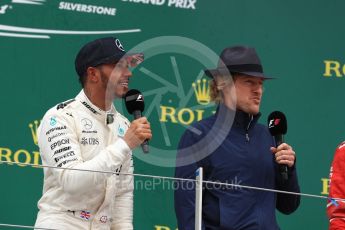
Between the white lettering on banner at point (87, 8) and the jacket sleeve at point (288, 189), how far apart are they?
123 cm

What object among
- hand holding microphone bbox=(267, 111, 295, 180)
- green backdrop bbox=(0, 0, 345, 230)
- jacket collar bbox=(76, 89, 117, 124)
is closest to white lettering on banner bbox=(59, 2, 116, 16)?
green backdrop bbox=(0, 0, 345, 230)

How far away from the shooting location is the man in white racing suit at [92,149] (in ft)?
8.45

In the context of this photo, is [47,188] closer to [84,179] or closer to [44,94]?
[84,179]

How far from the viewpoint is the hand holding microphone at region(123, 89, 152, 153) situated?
8.26ft

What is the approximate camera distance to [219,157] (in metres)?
2.67

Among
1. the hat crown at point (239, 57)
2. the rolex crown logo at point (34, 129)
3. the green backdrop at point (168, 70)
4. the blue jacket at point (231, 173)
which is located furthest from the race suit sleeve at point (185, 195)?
the rolex crown logo at point (34, 129)

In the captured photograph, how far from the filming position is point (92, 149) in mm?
2686

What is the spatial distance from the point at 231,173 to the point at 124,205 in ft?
1.10

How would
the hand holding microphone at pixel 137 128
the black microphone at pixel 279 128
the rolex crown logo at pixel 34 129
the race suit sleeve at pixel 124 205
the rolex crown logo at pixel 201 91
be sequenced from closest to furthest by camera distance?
Answer: the hand holding microphone at pixel 137 128 < the black microphone at pixel 279 128 < the race suit sleeve at pixel 124 205 < the rolex crown logo at pixel 34 129 < the rolex crown logo at pixel 201 91

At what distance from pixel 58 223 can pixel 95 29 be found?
126 cm

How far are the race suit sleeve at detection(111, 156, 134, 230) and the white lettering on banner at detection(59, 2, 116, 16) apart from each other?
106cm

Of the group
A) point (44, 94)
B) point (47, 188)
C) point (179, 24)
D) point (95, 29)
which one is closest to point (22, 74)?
point (44, 94)

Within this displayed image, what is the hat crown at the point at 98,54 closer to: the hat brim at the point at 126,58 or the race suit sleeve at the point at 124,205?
the hat brim at the point at 126,58

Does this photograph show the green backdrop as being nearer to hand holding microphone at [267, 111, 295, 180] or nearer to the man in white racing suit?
the man in white racing suit
